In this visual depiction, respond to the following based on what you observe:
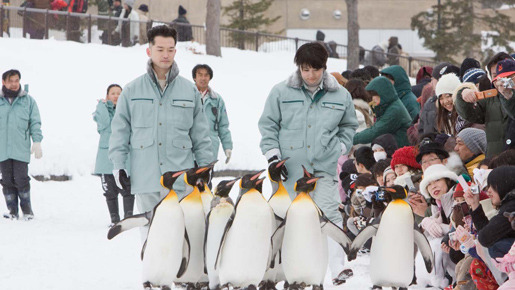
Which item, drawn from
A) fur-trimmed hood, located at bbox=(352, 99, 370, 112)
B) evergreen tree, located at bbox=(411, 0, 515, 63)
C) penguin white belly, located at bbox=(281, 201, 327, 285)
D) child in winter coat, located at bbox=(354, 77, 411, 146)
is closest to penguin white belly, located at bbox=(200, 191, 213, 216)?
penguin white belly, located at bbox=(281, 201, 327, 285)

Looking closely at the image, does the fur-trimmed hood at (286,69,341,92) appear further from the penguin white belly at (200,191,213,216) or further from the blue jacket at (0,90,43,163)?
the blue jacket at (0,90,43,163)

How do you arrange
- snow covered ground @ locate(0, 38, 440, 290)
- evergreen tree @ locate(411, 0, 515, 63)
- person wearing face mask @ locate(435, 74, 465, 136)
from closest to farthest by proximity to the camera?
1. snow covered ground @ locate(0, 38, 440, 290)
2. person wearing face mask @ locate(435, 74, 465, 136)
3. evergreen tree @ locate(411, 0, 515, 63)

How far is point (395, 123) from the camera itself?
9.48 m

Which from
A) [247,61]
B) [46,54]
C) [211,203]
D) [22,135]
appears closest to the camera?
[211,203]

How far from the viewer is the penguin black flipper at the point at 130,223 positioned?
6227mm

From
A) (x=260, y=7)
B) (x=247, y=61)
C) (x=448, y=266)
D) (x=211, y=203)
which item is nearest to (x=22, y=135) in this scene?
(x=211, y=203)

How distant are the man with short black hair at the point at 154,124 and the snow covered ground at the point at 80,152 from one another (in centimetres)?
100

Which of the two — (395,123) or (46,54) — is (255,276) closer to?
(395,123)

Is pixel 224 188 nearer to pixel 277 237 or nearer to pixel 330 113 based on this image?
pixel 277 237

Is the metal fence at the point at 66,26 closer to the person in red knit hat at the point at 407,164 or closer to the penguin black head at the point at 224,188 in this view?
the person in red knit hat at the point at 407,164

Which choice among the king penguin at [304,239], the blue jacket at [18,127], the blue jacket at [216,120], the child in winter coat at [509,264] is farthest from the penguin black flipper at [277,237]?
the blue jacket at [18,127]

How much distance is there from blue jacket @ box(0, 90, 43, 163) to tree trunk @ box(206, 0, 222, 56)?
15935 mm

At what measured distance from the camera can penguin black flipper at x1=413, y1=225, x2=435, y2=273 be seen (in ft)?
20.5

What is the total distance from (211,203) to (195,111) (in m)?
0.81
